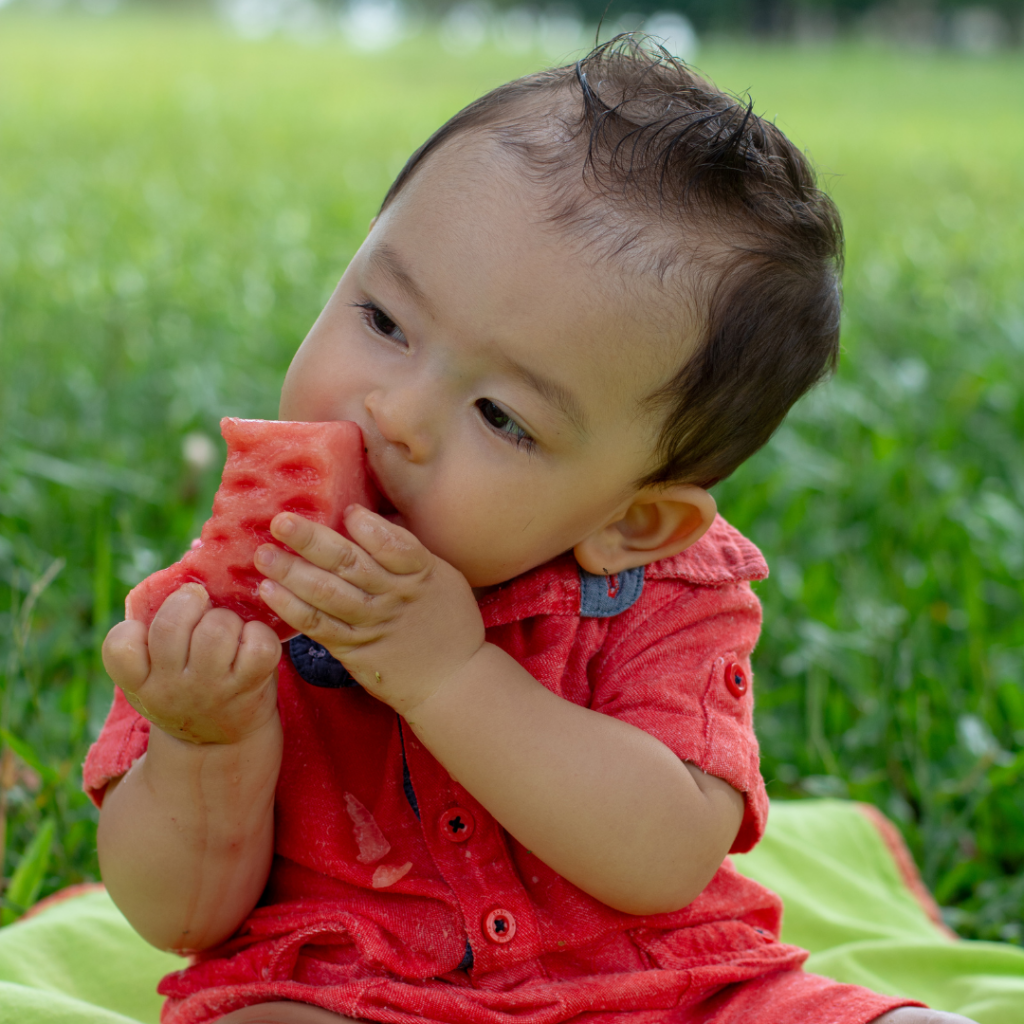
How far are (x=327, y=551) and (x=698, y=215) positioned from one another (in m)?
0.57

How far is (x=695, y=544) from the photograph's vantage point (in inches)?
65.2

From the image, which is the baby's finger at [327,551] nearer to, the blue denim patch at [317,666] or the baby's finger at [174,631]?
the baby's finger at [174,631]

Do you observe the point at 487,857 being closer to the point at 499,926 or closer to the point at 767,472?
the point at 499,926

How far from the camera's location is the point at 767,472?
126 inches

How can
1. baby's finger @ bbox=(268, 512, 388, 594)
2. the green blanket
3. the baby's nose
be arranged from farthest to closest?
the green blanket → the baby's nose → baby's finger @ bbox=(268, 512, 388, 594)

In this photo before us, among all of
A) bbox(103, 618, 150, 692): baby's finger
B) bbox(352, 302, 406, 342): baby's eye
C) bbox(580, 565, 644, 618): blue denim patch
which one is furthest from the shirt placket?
bbox(352, 302, 406, 342): baby's eye

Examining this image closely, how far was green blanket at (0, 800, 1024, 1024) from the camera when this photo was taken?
183cm

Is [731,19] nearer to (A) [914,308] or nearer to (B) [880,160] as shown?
(B) [880,160]

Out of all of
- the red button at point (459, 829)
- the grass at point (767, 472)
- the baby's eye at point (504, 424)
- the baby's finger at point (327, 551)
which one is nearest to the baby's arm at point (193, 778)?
the baby's finger at point (327, 551)

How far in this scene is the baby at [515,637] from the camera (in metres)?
1.34

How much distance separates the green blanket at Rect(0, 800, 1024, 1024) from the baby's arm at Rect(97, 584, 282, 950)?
24cm

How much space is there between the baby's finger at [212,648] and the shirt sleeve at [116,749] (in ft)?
0.98

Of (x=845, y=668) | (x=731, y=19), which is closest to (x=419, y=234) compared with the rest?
(x=845, y=668)

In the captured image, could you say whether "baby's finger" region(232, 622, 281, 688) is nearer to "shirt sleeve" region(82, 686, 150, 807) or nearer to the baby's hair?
"shirt sleeve" region(82, 686, 150, 807)
